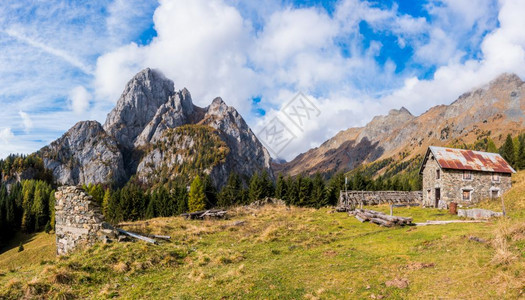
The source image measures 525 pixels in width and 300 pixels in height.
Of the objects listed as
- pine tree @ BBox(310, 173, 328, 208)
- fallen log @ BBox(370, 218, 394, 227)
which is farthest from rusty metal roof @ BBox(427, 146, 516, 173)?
pine tree @ BBox(310, 173, 328, 208)

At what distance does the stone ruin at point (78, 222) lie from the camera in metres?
18.0

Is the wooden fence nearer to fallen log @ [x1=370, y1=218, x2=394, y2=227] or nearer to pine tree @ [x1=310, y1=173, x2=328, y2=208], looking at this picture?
pine tree @ [x1=310, y1=173, x2=328, y2=208]

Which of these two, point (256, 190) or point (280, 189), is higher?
point (280, 189)

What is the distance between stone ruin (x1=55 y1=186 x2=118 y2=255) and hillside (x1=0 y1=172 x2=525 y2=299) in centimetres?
169

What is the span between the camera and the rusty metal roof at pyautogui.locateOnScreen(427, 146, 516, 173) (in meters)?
43.9

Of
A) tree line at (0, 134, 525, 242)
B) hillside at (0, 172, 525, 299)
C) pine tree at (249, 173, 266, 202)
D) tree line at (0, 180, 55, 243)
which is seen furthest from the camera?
tree line at (0, 180, 55, 243)

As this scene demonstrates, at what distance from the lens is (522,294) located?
7.86 metres

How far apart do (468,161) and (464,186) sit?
4.48 metres

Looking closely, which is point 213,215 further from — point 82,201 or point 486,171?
point 486,171

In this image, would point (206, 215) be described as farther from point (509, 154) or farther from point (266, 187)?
point (509, 154)

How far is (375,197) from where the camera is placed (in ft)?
184

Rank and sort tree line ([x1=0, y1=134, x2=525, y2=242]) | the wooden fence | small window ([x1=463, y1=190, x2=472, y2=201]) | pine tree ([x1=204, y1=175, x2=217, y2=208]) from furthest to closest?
1. pine tree ([x1=204, y1=175, x2=217, y2=208])
2. tree line ([x1=0, y1=134, x2=525, y2=242])
3. the wooden fence
4. small window ([x1=463, y1=190, x2=472, y2=201])

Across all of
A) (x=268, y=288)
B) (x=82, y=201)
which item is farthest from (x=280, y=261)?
(x=82, y=201)

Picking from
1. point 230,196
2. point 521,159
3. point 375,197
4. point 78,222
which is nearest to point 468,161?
point 375,197
